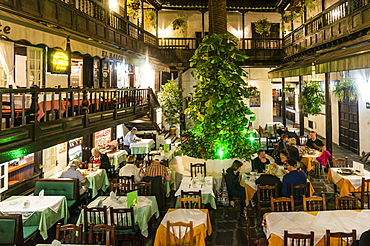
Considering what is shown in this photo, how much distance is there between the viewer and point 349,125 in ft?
53.3

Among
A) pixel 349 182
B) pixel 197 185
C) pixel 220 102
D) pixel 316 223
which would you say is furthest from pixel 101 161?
pixel 349 182

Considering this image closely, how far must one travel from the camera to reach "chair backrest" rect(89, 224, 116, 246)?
15.8ft

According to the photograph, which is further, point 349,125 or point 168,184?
point 349,125

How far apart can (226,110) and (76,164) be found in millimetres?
5165

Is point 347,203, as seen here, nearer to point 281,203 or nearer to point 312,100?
point 281,203

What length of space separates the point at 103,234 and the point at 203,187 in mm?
3039

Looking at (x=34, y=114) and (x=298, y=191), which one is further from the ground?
(x=34, y=114)

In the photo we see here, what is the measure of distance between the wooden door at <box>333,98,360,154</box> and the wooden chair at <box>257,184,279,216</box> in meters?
10.7

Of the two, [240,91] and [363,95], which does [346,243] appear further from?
[363,95]

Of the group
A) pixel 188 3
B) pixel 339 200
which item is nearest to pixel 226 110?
pixel 339 200

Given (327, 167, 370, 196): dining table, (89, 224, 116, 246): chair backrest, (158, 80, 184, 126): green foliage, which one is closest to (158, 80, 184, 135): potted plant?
(158, 80, 184, 126): green foliage

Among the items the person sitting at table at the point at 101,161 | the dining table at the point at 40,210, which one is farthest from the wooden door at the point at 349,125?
the dining table at the point at 40,210

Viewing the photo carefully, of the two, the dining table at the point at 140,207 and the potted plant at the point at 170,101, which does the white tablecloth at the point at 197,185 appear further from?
the potted plant at the point at 170,101

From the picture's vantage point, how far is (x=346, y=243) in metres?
4.64
